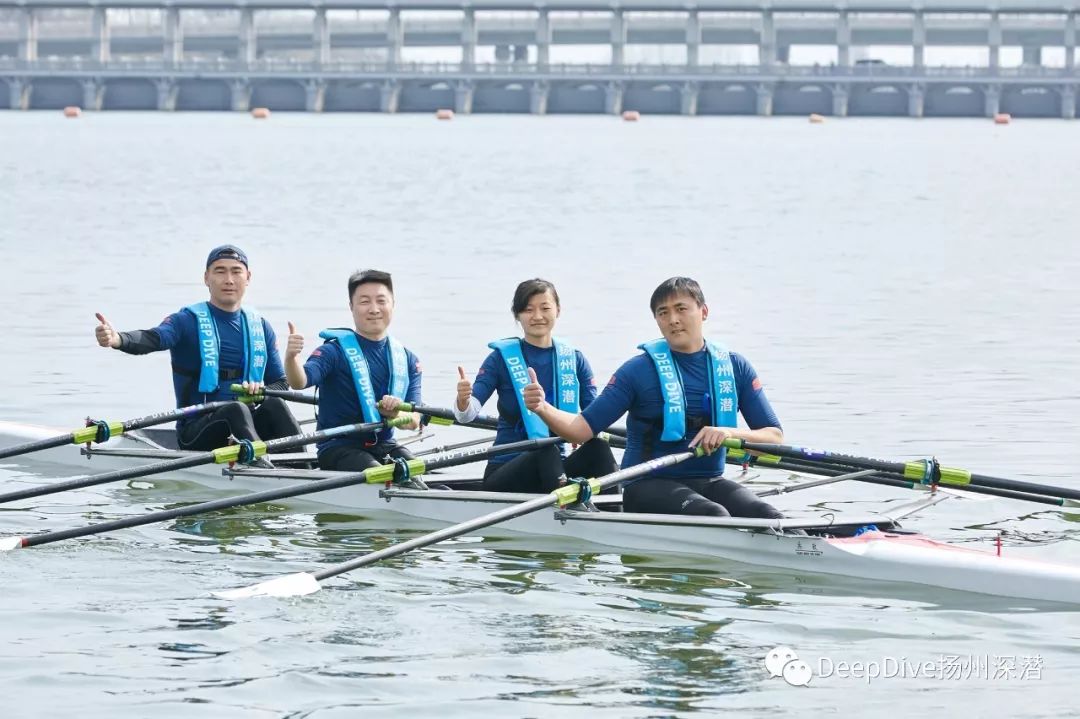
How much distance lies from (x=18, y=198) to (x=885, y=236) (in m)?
25.8

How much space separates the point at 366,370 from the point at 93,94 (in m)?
124

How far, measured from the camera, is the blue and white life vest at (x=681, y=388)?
10.7 meters

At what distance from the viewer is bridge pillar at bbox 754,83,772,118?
A: 126750 millimetres

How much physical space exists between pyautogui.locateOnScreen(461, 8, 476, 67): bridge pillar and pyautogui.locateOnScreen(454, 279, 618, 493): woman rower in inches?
4780

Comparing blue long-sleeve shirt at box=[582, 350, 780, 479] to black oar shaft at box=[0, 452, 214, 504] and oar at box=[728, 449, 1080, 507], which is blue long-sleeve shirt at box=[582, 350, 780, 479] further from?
black oar shaft at box=[0, 452, 214, 504]

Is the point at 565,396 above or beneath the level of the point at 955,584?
above

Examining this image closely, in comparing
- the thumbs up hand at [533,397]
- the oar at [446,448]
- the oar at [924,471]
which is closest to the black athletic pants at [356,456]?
the oar at [446,448]

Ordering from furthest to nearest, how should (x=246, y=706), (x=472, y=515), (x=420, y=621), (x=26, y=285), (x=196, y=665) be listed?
(x=26, y=285) → (x=472, y=515) → (x=420, y=621) → (x=196, y=665) → (x=246, y=706)

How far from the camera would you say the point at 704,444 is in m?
10.5

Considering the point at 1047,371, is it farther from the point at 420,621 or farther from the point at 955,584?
the point at 420,621

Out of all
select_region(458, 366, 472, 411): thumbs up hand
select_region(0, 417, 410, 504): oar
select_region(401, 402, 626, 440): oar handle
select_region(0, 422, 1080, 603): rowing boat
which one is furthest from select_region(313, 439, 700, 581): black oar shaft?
select_region(0, 417, 410, 504): oar

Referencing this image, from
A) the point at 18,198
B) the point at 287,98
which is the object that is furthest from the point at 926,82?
the point at 18,198

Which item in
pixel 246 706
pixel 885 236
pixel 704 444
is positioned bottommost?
pixel 246 706

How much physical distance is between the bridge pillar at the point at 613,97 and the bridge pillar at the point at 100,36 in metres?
37.2
